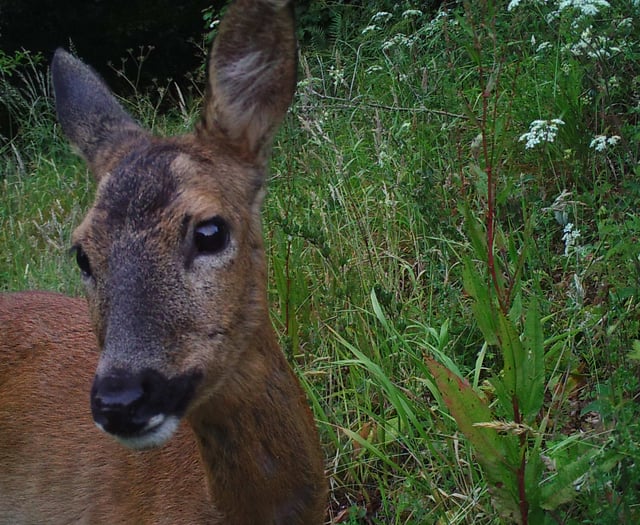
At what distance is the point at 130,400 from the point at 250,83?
1266 mm

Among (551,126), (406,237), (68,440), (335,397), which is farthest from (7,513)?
(551,126)

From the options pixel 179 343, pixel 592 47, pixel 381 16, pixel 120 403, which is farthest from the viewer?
pixel 381 16

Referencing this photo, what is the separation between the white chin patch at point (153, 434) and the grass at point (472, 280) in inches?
27.2

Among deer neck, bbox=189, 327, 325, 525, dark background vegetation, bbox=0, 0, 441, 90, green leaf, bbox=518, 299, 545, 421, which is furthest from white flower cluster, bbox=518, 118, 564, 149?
dark background vegetation, bbox=0, 0, 441, 90

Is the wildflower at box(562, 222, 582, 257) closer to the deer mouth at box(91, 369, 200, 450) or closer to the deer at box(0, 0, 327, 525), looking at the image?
the deer at box(0, 0, 327, 525)

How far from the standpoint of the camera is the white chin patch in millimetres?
2283

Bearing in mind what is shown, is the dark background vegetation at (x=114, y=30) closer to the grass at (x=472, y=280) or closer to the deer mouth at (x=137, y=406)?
the grass at (x=472, y=280)

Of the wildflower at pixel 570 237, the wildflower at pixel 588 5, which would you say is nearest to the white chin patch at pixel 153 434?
the wildflower at pixel 570 237

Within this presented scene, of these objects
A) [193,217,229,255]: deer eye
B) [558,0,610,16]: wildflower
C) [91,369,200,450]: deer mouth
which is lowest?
[91,369,200,450]: deer mouth

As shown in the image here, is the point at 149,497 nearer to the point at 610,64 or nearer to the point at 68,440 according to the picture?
the point at 68,440

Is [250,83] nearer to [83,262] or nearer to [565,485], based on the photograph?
[83,262]

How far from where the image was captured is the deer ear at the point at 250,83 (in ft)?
9.89

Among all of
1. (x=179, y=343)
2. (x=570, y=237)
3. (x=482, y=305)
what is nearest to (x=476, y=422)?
(x=482, y=305)

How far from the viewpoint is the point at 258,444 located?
2.77m
